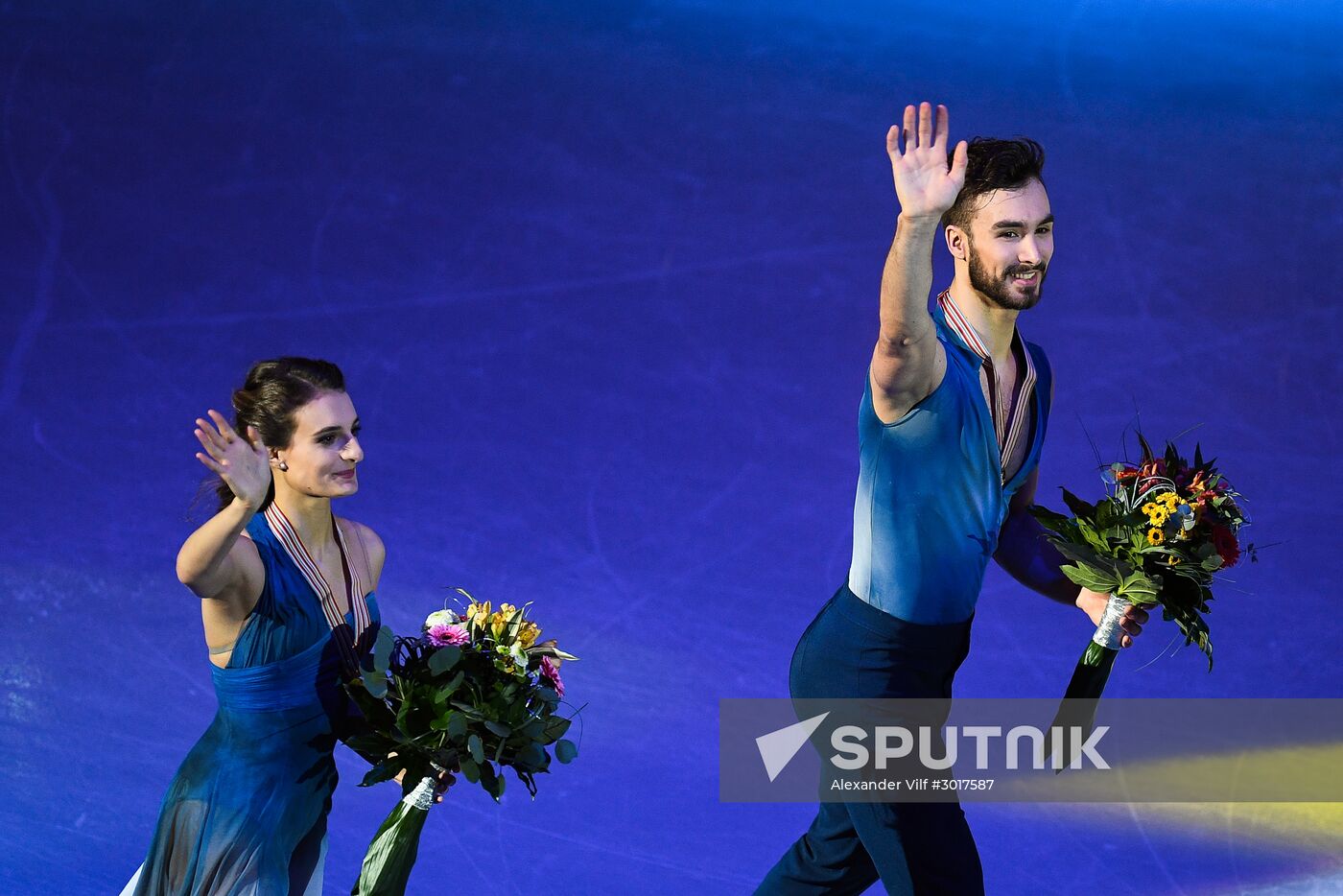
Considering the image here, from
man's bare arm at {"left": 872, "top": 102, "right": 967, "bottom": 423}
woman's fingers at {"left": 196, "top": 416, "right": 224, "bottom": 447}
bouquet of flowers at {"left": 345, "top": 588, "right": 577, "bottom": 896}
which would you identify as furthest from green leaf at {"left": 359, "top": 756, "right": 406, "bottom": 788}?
man's bare arm at {"left": 872, "top": 102, "right": 967, "bottom": 423}

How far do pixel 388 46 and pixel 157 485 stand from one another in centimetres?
190

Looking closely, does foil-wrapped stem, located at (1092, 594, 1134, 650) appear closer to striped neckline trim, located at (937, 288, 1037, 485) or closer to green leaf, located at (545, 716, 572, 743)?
striped neckline trim, located at (937, 288, 1037, 485)

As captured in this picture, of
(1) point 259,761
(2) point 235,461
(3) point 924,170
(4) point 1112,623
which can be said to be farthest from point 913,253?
(1) point 259,761

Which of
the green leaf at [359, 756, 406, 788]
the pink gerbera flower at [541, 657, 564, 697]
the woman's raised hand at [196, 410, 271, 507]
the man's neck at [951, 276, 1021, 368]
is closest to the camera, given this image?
the woman's raised hand at [196, 410, 271, 507]

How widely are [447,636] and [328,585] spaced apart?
338 millimetres

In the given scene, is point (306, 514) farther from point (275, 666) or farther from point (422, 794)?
point (422, 794)

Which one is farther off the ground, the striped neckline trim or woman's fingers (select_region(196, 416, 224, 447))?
the striped neckline trim

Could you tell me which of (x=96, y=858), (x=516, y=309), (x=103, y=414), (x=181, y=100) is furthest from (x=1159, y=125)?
(x=96, y=858)

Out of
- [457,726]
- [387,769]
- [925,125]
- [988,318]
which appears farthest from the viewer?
[988,318]

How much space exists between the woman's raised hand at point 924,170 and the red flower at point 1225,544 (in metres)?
1.16

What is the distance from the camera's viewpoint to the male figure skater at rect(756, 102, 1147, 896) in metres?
3.99

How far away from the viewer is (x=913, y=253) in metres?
3.86

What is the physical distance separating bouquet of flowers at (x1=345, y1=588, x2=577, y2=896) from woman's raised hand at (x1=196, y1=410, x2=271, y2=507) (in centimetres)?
55

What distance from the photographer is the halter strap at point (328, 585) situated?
4.27 metres
